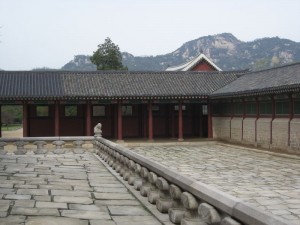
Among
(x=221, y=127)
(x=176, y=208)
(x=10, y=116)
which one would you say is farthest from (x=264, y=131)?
(x=10, y=116)

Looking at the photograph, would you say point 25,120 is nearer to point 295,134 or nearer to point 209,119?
point 209,119

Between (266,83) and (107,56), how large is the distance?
99.4 feet

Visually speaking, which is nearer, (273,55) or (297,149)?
(297,149)

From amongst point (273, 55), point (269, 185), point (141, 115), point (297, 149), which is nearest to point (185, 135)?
point (141, 115)

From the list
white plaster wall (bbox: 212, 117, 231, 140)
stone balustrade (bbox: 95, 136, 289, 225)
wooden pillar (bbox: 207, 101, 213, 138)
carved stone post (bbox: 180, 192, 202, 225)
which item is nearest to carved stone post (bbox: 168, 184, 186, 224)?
stone balustrade (bbox: 95, 136, 289, 225)

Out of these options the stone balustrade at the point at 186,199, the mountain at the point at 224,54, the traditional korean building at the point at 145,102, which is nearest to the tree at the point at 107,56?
the traditional korean building at the point at 145,102

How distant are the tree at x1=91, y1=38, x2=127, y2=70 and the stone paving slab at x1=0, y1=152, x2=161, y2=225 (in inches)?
1544

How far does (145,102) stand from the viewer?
98.8 ft

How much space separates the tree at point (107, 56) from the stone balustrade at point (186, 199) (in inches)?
1652

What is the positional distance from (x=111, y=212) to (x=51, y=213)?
36.0 inches

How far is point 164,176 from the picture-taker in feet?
22.6

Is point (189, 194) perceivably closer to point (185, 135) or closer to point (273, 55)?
point (185, 135)

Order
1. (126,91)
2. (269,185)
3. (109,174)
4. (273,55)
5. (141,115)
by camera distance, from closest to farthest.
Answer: (109,174) < (269,185) < (126,91) < (141,115) < (273,55)

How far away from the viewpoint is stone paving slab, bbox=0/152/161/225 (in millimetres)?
6363
